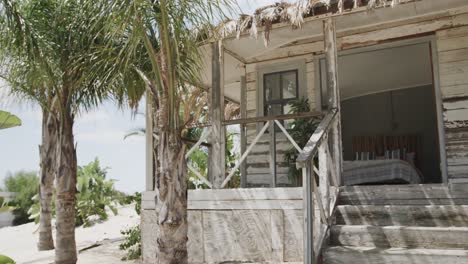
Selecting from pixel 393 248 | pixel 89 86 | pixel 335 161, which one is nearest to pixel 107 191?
pixel 89 86

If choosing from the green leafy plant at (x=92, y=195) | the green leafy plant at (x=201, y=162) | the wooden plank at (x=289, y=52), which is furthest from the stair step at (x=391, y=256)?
the green leafy plant at (x=92, y=195)

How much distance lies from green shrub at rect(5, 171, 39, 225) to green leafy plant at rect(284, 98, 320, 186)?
64.4 feet

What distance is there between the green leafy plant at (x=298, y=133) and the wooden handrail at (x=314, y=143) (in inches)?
64.2

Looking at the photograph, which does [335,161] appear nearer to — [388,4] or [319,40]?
[388,4]

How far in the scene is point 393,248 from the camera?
170 inches

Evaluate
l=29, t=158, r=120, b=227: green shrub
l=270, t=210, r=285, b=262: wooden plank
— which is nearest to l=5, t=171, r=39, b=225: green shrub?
l=29, t=158, r=120, b=227: green shrub

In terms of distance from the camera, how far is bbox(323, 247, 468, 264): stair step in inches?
153

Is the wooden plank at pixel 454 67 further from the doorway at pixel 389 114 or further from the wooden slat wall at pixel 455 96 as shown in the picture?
the doorway at pixel 389 114

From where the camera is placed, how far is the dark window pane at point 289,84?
816 centimetres

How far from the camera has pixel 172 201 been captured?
4395 mm

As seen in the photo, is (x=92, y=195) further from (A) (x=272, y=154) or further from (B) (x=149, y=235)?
(A) (x=272, y=154)

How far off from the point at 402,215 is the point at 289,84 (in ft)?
12.8

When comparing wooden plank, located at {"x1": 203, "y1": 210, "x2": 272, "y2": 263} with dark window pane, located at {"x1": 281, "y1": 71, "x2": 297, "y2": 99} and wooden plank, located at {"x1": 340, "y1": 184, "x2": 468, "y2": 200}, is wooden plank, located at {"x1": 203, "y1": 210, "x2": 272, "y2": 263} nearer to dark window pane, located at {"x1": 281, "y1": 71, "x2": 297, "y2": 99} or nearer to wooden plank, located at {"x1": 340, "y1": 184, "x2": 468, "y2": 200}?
wooden plank, located at {"x1": 340, "y1": 184, "x2": 468, "y2": 200}

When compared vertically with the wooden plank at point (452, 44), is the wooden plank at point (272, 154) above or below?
below
